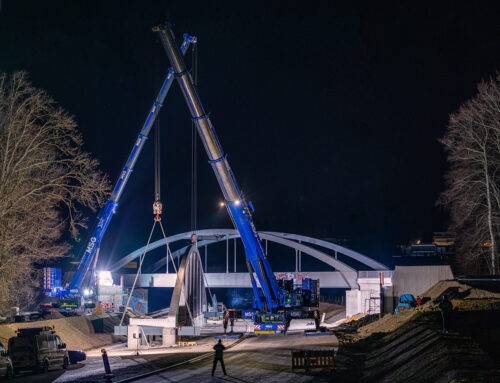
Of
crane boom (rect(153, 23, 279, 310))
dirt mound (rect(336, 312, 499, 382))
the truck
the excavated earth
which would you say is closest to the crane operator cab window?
crane boom (rect(153, 23, 279, 310))

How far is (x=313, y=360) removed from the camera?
20.1m

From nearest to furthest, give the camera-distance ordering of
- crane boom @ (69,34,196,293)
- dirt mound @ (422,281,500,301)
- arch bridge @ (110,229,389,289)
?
dirt mound @ (422,281,500,301), crane boom @ (69,34,196,293), arch bridge @ (110,229,389,289)

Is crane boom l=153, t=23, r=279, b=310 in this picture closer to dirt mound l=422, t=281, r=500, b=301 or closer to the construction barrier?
dirt mound l=422, t=281, r=500, b=301

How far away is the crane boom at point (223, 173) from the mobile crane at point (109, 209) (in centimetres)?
1585

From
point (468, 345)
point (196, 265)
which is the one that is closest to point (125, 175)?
point (196, 265)

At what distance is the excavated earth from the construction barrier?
0.59m

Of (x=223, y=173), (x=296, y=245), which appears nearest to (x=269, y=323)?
(x=223, y=173)

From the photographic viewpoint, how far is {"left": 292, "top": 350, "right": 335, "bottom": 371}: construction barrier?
20031 mm

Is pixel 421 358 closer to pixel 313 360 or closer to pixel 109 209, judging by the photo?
pixel 313 360

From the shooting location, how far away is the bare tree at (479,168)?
104 feet

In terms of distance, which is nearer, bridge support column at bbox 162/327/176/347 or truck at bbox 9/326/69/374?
truck at bbox 9/326/69/374

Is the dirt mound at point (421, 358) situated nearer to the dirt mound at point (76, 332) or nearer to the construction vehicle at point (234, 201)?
the construction vehicle at point (234, 201)

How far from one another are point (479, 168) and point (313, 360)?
21.3 m

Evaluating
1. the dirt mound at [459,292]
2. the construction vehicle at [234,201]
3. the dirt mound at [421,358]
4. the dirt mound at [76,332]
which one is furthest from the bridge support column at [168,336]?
the dirt mound at [459,292]
